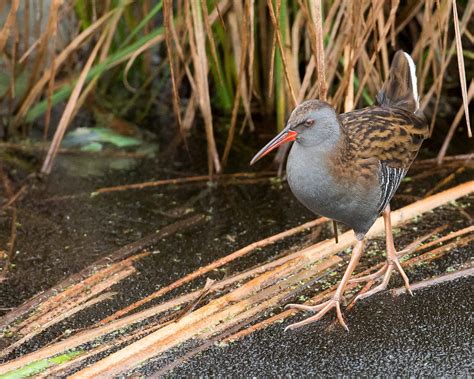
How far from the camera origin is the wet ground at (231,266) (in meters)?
2.67

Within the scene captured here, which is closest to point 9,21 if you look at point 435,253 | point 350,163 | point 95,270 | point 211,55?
point 211,55

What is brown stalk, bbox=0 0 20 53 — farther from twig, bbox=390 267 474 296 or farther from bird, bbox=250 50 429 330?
twig, bbox=390 267 474 296

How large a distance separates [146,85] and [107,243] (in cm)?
148

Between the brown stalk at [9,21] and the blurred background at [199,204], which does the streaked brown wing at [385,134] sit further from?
the brown stalk at [9,21]

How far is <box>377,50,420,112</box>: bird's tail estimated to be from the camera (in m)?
3.42

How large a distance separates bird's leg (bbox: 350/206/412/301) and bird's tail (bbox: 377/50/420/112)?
44 cm

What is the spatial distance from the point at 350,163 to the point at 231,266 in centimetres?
65

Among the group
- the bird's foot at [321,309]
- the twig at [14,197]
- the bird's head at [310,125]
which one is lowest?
the bird's foot at [321,309]

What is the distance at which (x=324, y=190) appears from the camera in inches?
114

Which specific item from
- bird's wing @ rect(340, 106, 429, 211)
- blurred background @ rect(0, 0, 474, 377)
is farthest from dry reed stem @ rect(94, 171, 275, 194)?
bird's wing @ rect(340, 106, 429, 211)

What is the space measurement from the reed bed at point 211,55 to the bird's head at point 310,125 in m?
0.55

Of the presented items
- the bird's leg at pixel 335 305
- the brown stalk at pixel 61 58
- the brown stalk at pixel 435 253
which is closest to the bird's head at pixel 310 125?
the bird's leg at pixel 335 305

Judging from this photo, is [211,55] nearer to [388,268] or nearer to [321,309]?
[388,268]

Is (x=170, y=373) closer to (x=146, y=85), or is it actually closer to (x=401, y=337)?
(x=401, y=337)
